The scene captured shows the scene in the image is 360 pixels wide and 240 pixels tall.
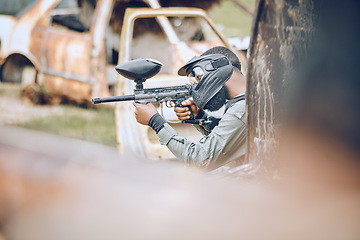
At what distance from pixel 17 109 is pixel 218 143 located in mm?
5319

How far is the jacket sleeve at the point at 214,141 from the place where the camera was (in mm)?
1698

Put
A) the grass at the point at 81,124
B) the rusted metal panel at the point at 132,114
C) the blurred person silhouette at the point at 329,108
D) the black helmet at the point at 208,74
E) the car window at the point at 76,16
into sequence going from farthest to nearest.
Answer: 1. the car window at the point at 76,16
2. the grass at the point at 81,124
3. the rusted metal panel at the point at 132,114
4. the black helmet at the point at 208,74
5. the blurred person silhouette at the point at 329,108

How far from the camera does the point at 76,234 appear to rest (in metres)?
1.11

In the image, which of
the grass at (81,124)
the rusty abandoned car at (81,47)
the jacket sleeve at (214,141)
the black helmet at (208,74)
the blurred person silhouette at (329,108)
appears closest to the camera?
the blurred person silhouette at (329,108)

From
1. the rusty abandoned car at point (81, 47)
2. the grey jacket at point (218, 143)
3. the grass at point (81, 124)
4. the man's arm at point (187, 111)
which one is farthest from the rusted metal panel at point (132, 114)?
the grass at point (81, 124)

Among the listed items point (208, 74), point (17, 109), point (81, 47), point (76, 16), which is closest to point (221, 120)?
point (208, 74)

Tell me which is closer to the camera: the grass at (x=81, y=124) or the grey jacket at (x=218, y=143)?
the grey jacket at (x=218, y=143)

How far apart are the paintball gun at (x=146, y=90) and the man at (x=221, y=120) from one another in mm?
29

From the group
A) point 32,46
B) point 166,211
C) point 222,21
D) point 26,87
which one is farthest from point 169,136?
point 222,21

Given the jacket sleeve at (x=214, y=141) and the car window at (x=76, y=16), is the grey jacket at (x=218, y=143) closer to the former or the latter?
the jacket sleeve at (x=214, y=141)

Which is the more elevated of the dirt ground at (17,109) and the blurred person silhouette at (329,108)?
the blurred person silhouette at (329,108)

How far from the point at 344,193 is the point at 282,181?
0.46 ft

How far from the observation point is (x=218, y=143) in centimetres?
170

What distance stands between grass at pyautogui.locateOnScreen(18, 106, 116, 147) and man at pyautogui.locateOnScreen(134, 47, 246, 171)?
10.6 feet
